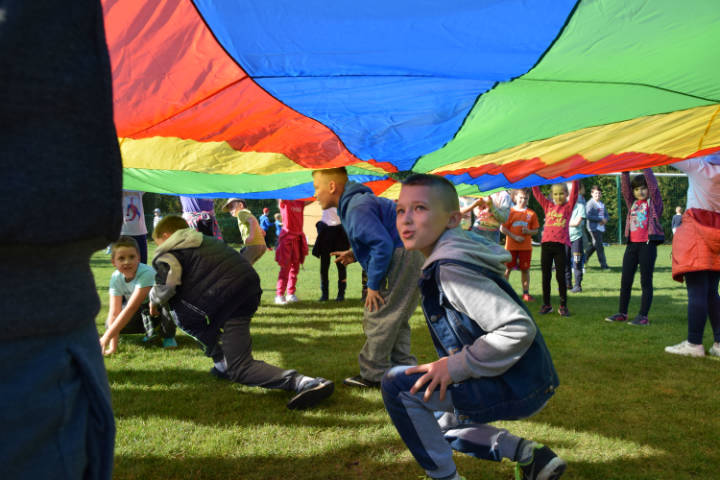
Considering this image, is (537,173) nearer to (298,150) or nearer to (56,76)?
(298,150)

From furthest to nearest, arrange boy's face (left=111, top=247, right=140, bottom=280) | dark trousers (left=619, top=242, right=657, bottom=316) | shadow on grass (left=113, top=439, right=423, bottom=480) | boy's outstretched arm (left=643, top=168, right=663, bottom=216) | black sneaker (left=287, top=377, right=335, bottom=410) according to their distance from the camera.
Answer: dark trousers (left=619, top=242, right=657, bottom=316)
boy's outstretched arm (left=643, top=168, right=663, bottom=216)
boy's face (left=111, top=247, right=140, bottom=280)
black sneaker (left=287, top=377, right=335, bottom=410)
shadow on grass (left=113, top=439, right=423, bottom=480)

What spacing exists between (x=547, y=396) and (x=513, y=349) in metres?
0.28

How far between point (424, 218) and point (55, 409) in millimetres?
1436

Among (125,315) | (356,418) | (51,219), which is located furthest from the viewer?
(125,315)

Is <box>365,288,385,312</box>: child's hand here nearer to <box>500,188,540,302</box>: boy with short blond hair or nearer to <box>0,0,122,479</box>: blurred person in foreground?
<box>0,0,122,479</box>: blurred person in foreground

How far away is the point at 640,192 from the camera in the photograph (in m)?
5.27

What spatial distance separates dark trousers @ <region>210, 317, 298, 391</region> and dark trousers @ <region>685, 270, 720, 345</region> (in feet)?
10.4

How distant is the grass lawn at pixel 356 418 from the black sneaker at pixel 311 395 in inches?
2.1

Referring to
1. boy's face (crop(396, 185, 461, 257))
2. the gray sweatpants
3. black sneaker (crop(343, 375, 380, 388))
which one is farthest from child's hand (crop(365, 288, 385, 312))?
boy's face (crop(396, 185, 461, 257))

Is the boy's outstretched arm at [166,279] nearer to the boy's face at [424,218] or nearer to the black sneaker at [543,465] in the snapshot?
the boy's face at [424,218]

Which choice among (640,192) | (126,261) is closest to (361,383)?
(126,261)

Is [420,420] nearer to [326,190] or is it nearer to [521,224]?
[326,190]

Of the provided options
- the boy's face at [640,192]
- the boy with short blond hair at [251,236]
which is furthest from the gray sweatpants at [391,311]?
the boy with short blond hair at [251,236]

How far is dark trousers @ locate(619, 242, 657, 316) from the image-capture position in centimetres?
495
